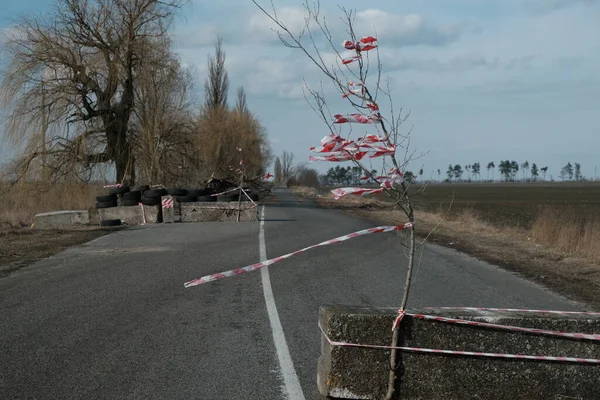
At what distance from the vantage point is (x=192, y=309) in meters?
8.35

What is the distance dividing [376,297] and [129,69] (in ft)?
89.1

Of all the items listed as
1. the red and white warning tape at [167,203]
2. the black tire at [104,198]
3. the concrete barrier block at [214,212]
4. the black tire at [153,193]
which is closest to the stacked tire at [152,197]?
the black tire at [153,193]

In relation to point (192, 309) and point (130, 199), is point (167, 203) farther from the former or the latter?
point (192, 309)

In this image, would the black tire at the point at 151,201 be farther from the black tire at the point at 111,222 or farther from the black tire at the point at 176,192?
the black tire at the point at 111,222

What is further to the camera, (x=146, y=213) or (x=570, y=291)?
(x=146, y=213)

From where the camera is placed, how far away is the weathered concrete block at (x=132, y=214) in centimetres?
2625

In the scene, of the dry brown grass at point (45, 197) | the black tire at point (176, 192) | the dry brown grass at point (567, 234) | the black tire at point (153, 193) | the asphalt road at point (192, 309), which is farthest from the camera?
the dry brown grass at point (45, 197)

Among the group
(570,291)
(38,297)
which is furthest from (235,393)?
(570,291)

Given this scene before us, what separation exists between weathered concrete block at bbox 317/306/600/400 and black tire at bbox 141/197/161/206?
880 inches

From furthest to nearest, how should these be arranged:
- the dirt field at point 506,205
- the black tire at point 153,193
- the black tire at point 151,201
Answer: the dirt field at point 506,205, the black tire at point 153,193, the black tire at point 151,201

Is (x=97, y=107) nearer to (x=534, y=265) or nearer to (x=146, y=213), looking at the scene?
(x=146, y=213)

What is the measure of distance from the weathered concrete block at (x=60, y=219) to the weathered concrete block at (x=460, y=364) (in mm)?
21588

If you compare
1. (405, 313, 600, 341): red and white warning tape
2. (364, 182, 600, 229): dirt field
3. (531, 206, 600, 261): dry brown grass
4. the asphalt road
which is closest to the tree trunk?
(364, 182, 600, 229): dirt field

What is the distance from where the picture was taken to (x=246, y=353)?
6.20m
